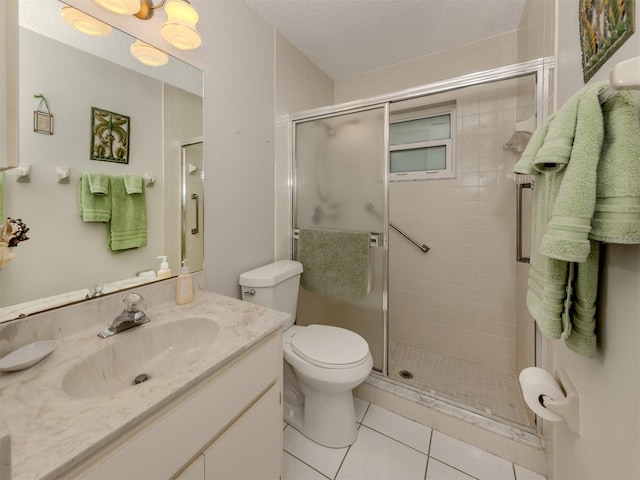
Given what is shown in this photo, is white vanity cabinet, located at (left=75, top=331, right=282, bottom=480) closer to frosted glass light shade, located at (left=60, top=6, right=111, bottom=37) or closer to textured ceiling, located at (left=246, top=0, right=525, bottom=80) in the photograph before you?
frosted glass light shade, located at (left=60, top=6, right=111, bottom=37)

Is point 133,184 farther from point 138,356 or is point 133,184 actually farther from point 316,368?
point 316,368

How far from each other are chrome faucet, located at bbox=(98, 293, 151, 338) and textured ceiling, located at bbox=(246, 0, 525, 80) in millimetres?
1731

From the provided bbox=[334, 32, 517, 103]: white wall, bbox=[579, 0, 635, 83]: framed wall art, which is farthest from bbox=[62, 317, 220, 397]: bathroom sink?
bbox=[334, 32, 517, 103]: white wall

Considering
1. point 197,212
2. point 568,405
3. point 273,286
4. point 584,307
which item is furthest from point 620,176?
point 197,212

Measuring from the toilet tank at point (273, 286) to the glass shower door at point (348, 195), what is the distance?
0.76ft

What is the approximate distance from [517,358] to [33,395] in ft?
7.80

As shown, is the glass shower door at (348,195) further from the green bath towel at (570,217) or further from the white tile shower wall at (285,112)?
the green bath towel at (570,217)

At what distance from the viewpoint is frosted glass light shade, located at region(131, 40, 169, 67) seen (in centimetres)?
104

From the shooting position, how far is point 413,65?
211 centimetres

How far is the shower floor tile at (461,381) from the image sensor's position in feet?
4.81

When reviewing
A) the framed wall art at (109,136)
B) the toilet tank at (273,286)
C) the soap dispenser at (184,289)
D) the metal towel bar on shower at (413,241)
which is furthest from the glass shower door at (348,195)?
the framed wall art at (109,136)

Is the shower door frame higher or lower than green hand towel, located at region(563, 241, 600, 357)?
higher

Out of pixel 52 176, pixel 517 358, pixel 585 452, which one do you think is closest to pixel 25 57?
pixel 52 176

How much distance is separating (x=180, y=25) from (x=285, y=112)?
83 centimetres
